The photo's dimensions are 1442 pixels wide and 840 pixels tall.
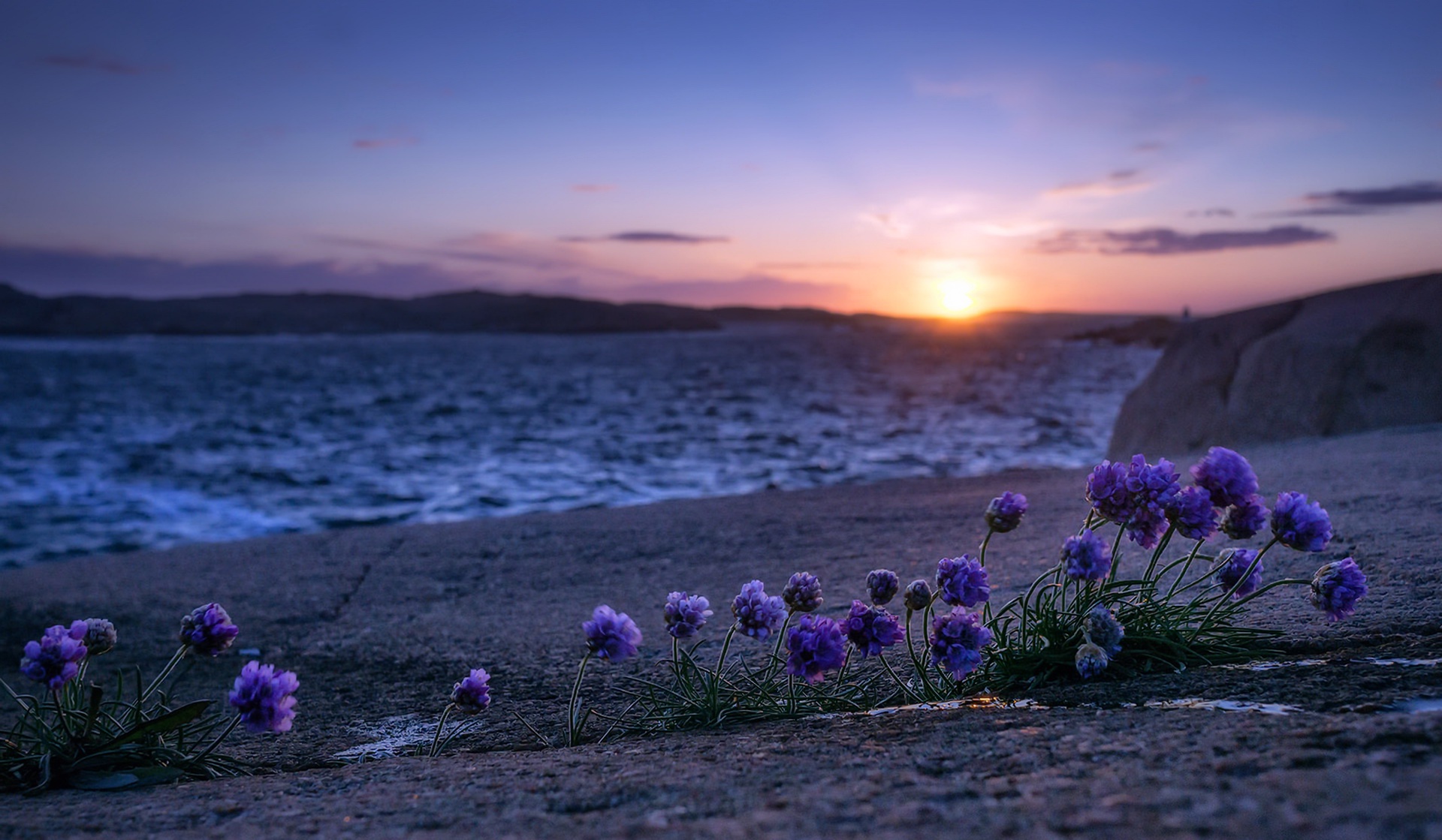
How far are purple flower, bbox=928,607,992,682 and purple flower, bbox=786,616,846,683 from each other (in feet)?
0.75

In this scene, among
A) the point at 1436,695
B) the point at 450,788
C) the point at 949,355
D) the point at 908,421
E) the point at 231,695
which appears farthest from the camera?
the point at 949,355

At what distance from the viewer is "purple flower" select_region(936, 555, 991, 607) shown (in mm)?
2121

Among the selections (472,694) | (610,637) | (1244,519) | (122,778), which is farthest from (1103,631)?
(122,778)

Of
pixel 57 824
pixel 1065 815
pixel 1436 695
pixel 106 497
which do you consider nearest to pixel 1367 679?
pixel 1436 695

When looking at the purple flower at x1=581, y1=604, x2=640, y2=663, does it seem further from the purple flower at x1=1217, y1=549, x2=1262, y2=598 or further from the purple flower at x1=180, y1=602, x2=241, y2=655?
the purple flower at x1=1217, y1=549, x2=1262, y2=598

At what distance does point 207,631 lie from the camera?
2.21m

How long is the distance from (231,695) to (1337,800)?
2.08 m

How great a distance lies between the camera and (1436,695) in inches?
64.7

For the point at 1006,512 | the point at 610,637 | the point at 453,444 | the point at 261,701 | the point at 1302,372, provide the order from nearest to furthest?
the point at 261,701, the point at 610,637, the point at 1006,512, the point at 1302,372, the point at 453,444

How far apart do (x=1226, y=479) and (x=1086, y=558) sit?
430 mm

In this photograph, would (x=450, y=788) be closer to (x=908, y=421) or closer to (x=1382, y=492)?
(x=1382, y=492)

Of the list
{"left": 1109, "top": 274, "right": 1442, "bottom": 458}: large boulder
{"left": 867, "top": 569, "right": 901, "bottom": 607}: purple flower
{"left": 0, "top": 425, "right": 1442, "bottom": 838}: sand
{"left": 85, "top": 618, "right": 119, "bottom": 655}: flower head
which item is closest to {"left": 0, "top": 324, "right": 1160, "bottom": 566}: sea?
{"left": 1109, "top": 274, "right": 1442, "bottom": 458}: large boulder

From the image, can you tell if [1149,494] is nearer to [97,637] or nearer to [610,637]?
[610,637]

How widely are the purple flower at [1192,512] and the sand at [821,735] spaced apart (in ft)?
1.10
